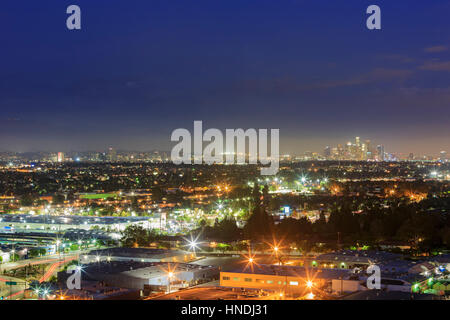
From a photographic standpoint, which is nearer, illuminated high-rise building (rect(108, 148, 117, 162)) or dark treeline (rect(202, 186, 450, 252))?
dark treeline (rect(202, 186, 450, 252))

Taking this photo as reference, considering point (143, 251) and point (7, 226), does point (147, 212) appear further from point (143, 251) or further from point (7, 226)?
point (143, 251)

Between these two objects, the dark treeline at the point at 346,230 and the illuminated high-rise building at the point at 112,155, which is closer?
the dark treeline at the point at 346,230

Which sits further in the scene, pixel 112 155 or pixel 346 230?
pixel 112 155

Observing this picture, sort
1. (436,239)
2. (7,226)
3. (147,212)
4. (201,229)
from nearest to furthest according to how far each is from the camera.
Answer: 1. (436,239)
2. (201,229)
3. (7,226)
4. (147,212)

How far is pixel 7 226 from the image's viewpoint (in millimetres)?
24734

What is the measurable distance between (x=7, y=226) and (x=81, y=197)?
684 inches

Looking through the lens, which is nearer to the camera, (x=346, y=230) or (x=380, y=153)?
(x=346, y=230)

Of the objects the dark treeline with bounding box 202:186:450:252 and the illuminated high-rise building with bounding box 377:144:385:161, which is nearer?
the dark treeline with bounding box 202:186:450:252

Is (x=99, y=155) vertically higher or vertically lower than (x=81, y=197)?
higher

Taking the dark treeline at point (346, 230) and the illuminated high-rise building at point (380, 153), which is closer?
the dark treeline at point (346, 230)
